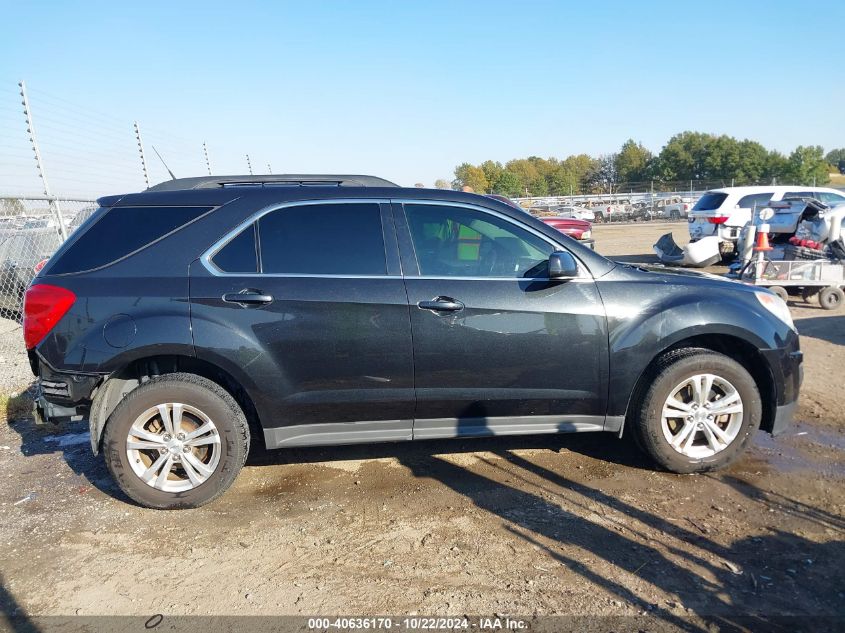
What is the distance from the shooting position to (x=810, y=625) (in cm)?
252

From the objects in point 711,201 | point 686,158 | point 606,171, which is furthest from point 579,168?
point 711,201

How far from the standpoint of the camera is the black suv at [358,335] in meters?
3.59

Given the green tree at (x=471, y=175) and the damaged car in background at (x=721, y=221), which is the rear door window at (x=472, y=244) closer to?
the damaged car in background at (x=721, y=221)

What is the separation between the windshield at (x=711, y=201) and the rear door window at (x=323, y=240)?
1275 cm

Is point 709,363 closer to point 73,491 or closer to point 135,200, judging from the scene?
point 135,200

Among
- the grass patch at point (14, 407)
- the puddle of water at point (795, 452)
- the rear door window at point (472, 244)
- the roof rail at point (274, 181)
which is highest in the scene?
the roof rail at point (274, 181)

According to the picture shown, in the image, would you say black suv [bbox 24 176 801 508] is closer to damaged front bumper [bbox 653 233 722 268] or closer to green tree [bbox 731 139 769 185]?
damaged front bumper [bbox 653 233 722 268]

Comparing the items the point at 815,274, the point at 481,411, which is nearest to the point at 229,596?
the point at 481,411

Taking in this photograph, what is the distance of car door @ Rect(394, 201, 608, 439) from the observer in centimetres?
368

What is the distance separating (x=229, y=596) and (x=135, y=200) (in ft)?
7.95

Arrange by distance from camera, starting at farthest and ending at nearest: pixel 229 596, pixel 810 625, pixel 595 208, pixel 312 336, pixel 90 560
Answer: pixel 595 208
pixel 312 336
pixel 90 560
pixel 229 596
pixel 810 625

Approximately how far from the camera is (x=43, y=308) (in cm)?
354

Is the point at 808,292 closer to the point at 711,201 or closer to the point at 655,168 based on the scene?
the point at 711,201

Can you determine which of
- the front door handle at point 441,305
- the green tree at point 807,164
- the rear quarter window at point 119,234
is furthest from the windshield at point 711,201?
the green tree at point 807,164
